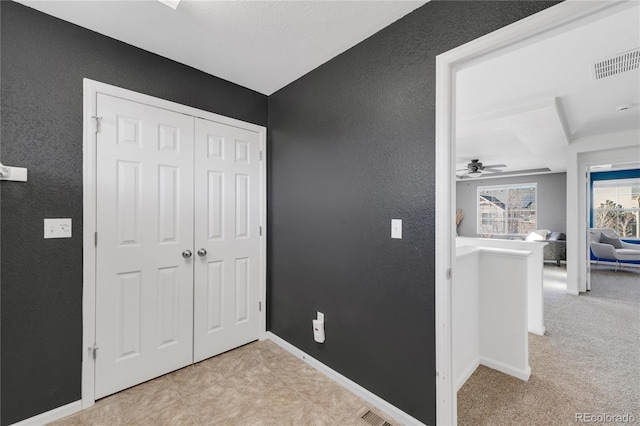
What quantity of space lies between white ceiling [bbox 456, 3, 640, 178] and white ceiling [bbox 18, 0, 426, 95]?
0.96 meters

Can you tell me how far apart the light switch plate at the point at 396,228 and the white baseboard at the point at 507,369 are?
1551 millimetres

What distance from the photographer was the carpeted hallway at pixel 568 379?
1765 mm

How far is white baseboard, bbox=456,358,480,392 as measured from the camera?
6.63 feet

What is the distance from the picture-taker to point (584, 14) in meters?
1.13

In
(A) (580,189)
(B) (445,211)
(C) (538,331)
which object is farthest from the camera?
(A) (580,189)

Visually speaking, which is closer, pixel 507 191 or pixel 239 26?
pixel 239 26

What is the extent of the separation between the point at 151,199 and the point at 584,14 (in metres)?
2.68

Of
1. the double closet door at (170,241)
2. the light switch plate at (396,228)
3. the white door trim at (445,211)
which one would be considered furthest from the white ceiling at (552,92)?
the double closet door at (170,241)

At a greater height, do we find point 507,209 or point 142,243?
point 507,209

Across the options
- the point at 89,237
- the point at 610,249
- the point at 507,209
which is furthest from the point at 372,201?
the point at 507,209

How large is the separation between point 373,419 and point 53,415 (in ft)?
6.55

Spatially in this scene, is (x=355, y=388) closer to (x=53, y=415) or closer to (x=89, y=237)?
(x=53, y=415)

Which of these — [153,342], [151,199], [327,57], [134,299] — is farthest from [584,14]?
[153,342]

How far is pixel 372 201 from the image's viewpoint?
1.90 metres
